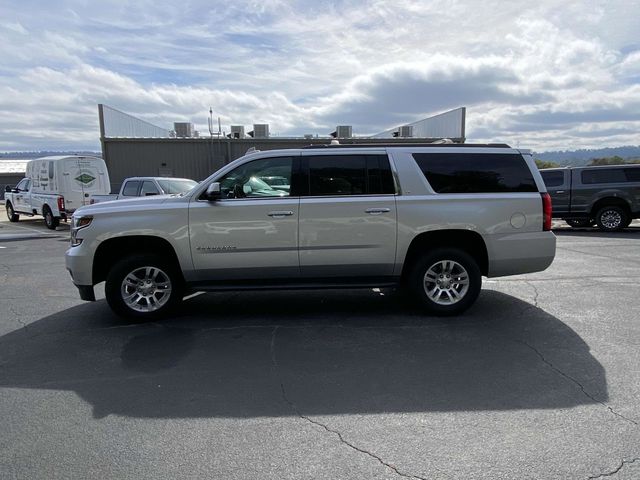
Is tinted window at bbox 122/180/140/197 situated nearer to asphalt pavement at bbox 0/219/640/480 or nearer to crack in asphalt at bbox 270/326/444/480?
asphalt pavement at bbox 0/219/640/480

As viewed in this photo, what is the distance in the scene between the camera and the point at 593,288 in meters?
6.77

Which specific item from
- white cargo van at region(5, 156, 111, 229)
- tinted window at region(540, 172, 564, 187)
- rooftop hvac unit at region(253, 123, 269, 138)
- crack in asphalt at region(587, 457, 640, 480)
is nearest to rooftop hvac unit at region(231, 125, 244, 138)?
rooftop hvac unit at region(253, 123, 269, 138)

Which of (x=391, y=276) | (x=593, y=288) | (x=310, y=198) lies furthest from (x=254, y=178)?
→ (x=593, y=288)

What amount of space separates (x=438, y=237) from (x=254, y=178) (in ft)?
7.64

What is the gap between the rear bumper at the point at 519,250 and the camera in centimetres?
541

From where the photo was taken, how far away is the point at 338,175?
5.38m

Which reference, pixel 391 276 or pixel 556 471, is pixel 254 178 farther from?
pixel 556 471

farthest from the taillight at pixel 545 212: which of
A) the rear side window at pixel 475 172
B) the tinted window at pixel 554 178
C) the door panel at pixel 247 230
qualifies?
the tinted window at pixel 554 178

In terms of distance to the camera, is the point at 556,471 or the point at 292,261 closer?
the point at 556,471

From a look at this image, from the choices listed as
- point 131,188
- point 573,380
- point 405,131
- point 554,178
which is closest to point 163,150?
point 131,188

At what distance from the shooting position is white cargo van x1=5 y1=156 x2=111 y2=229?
16.7 meters

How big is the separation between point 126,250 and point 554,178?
1348 centimetres

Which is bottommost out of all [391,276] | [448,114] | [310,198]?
[391,276]

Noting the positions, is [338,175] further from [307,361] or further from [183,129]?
[183,129]
